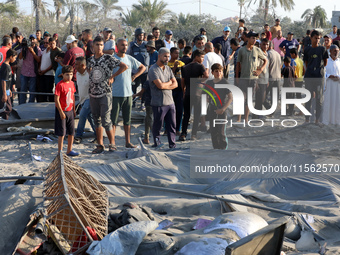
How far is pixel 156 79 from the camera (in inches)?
287

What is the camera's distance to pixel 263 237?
325cm

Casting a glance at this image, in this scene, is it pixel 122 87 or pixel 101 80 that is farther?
pixel 122 87

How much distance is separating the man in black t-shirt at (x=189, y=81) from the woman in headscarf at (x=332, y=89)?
110 inches

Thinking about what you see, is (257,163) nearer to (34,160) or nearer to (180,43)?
(34,160)

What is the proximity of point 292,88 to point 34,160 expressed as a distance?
20.4ft

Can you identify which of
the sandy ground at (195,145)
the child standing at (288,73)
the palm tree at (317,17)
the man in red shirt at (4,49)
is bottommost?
the sandy ground at (195,145)

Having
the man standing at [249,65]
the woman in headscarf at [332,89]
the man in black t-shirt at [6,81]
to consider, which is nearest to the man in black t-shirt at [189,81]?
the man standing at [249,65]

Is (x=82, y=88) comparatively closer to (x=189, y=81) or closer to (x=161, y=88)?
(x=161, y=88)

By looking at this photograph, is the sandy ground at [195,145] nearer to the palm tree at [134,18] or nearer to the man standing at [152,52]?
the man standing at [152,52]

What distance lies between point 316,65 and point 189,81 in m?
2.88

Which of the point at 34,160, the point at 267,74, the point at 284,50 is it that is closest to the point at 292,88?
the point at 267,74

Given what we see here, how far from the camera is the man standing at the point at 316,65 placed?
Result: 9.13m
